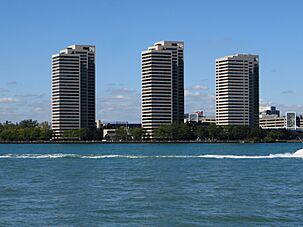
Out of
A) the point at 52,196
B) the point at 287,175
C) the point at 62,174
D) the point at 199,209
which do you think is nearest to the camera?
the point at 199,209

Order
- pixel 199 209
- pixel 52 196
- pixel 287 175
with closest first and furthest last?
pixel 199 209 < pixel 52 196 < pixel 287 175

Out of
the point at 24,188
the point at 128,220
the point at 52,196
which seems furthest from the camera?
the point at 24,188

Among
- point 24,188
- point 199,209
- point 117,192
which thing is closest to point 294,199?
point 199,209

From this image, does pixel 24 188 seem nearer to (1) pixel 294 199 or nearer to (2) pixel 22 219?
(2) pixel 22 219

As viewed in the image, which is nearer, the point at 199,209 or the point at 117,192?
the point at 199,209

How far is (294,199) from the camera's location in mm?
41438

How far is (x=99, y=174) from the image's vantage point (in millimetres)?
65062

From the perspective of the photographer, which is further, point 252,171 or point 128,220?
point 252,171

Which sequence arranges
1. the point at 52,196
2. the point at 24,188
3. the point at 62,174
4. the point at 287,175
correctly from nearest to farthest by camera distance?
the point at 52,196, the point at 24,188, the point at 287,175, the point at 62,174

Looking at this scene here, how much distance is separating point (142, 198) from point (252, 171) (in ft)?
94.7

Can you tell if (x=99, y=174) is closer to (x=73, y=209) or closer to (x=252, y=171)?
(x=252, y=171)

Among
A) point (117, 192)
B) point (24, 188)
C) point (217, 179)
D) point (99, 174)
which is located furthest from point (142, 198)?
point (99, 174)

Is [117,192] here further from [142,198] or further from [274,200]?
[274,200]

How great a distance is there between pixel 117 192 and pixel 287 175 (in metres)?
21.6
